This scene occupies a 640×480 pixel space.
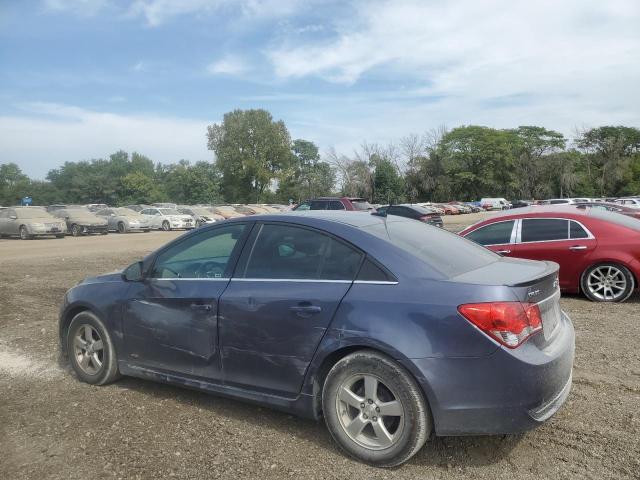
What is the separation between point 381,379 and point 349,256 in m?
0.82

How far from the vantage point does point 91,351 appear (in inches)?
190

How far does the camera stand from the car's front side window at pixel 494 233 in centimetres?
871

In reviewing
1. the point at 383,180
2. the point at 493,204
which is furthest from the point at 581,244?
the point at 383,180

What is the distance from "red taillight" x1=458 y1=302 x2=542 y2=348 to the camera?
3047 mm

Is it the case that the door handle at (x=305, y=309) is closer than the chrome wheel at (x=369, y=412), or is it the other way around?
the chrome wheel at (x=369, y=412)

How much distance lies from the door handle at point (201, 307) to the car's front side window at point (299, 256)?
1.15 ft

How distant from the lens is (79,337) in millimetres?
4934

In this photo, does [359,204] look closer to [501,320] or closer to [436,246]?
[436,246]

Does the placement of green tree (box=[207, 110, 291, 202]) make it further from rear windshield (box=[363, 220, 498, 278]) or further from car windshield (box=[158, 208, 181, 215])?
rear windshield (box=[363, 220, 498, 278])

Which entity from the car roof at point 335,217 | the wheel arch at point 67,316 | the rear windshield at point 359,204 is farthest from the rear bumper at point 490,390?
the rear windshield at point 359,204

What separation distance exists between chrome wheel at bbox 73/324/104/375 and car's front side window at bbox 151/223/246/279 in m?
0.94

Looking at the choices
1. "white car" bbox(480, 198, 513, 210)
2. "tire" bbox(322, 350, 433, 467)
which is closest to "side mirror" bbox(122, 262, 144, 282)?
"tire" bbox(322, 350, 433, 467)

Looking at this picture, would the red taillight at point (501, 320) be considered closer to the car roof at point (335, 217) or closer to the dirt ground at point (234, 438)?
the dirt ground at point (234, 438)

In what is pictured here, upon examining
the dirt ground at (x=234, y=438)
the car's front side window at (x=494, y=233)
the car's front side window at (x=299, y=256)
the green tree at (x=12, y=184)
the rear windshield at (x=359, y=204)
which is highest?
the green tree at (x=12, y=184)
